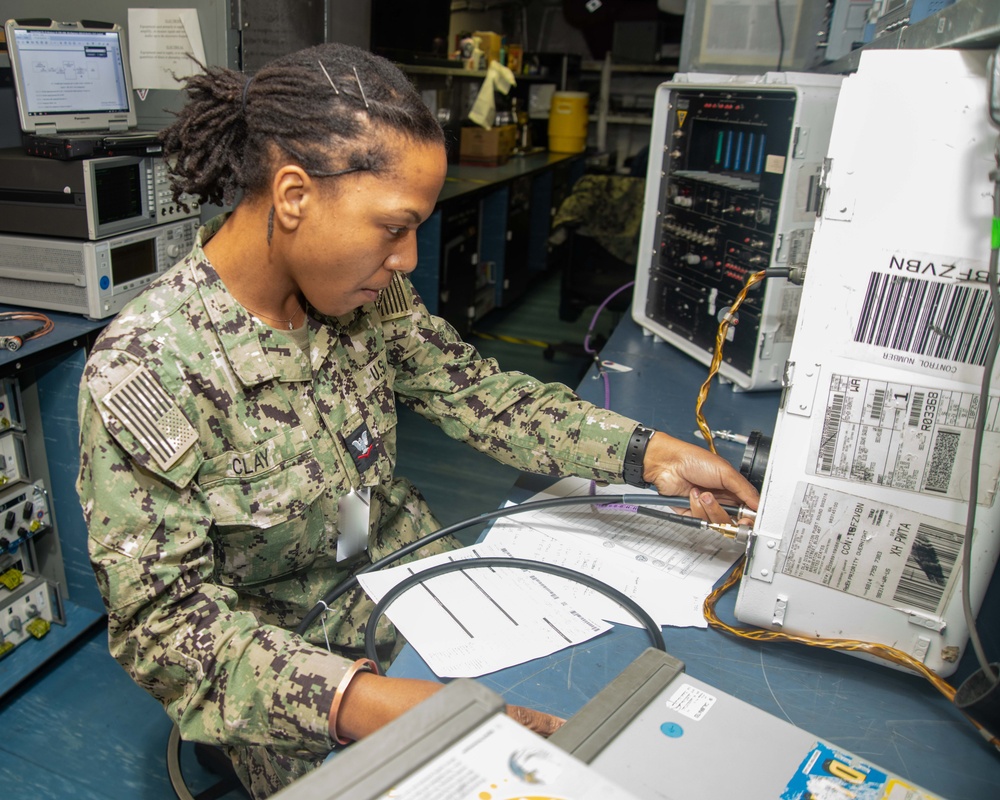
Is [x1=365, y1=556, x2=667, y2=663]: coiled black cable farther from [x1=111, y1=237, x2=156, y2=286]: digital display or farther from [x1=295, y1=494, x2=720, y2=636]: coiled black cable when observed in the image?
[x1=111, y1=237, x2=156, y2=286]: digital display

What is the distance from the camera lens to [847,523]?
79cm

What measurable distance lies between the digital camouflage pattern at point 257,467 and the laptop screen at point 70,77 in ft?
3.35

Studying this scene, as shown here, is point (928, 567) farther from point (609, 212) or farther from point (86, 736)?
point (609, 212)

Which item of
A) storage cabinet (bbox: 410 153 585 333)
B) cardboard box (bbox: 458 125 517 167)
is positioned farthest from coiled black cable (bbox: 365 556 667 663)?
cardboard box (bbox: 458 125 517 167)

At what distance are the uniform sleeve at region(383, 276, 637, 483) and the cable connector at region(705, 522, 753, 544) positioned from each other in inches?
7.4

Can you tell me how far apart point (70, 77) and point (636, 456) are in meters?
1.61

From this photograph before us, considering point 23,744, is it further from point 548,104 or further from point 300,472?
point 548,104

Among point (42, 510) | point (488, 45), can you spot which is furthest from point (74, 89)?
point (488, 45)

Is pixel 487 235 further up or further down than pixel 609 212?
further down

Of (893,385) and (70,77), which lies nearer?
(893,385)

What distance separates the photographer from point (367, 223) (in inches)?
33.3

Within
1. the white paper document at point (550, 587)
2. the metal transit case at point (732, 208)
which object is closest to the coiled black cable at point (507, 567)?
the white paper document at point (550, 587)

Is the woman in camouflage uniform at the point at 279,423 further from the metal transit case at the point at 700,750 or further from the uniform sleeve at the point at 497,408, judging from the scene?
the metal transit case at the point at 700,750

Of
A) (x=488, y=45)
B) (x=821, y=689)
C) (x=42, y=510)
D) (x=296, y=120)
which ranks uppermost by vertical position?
(x=488, y=45)
